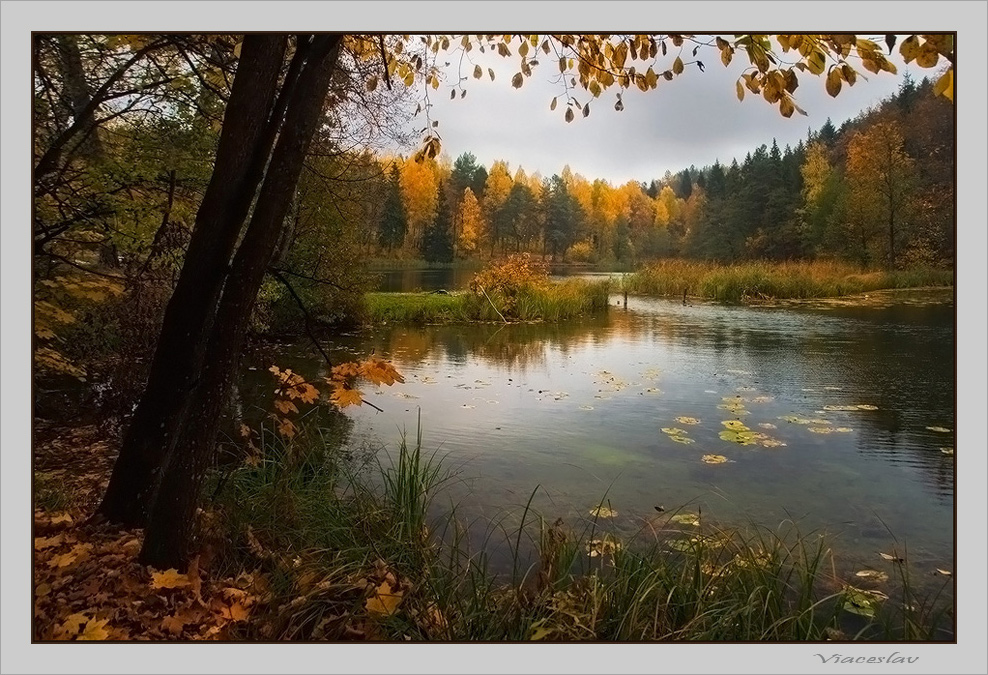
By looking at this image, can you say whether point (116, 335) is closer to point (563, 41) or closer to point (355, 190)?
point (355, 190)

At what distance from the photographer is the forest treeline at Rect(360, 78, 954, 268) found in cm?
201

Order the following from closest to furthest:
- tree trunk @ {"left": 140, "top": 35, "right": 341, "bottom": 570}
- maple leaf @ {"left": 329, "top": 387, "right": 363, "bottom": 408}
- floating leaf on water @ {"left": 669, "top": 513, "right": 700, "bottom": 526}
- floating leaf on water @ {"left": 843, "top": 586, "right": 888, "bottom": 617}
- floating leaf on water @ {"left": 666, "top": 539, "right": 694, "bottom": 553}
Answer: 1. tree trunk @ {"left": 140, "top": 35, "right": 341, "bottom": 570}
2. floating leaf on water @ {"left": 843, "top": 586, "right": 888, "bottom": 617}
3. floating leaf on water @ {"left": 666, "top": 539, "right": 694, "bottom": 553}
4. floating leaf on water @ {"left": 669, "top": 513, "right": 700, "bottom": 526}
5. maple leaf @ {"left": 329, "top": 387, "right": 363, "bottom": 408}

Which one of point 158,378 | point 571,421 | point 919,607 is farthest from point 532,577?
point 158,378

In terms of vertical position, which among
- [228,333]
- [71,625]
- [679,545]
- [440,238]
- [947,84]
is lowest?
[71,625]

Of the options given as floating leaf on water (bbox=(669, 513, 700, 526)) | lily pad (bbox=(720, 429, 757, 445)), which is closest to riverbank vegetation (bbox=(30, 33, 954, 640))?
floating leaf on water (bbox=(669, 513, 700, 526))

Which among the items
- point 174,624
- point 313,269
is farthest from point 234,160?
point 174,624

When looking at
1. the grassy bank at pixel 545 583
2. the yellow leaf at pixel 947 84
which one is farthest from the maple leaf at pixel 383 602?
the yellow leaf at pixel 947 84

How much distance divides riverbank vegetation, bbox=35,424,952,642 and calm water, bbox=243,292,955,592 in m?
0.11

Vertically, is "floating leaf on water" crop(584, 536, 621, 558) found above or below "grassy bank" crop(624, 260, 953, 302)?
below

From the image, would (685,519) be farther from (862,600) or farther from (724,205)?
(724,205)

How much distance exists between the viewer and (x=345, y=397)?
2197 millimetres

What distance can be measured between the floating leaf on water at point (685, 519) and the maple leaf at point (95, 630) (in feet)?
6.01

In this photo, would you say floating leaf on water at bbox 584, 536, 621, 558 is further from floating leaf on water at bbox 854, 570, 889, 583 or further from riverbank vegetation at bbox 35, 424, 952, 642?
floating leaf on water at bbox 854, 570, 889, 583

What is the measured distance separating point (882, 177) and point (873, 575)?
1423 mm
